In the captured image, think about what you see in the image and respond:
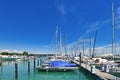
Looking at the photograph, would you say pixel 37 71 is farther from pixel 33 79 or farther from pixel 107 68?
pixel 107 68

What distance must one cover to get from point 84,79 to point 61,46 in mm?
45604

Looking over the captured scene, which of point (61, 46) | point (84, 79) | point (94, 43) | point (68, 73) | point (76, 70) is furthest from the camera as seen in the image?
point (61, 46)

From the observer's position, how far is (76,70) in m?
56.3

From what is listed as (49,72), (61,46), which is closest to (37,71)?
(49,72)

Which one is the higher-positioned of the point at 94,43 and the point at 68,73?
the point at 94,43

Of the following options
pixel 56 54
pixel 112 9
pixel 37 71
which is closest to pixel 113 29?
pixel 112 9

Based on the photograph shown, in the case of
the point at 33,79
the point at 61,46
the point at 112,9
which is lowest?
the point at 33,79

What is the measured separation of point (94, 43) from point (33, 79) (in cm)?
3871

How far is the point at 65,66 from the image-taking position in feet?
180

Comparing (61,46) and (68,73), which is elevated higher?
(61,46)

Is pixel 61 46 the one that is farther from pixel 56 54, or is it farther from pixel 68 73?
pixel 68 73

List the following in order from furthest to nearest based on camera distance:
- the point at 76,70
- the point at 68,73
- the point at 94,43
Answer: the point at 94,43
the point at 76,70
the point at 68,73

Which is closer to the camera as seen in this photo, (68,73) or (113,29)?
(113,29)

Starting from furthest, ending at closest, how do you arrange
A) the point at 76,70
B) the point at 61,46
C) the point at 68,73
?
the point at 61,46
the point at 76,70
the point at 68,73
